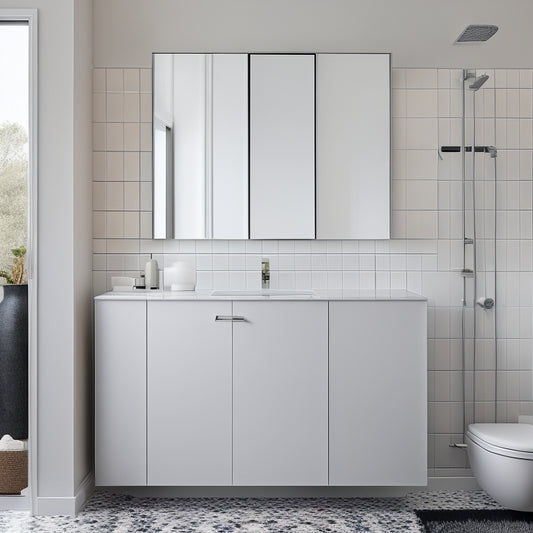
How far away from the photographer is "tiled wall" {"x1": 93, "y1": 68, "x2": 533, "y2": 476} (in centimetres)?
294

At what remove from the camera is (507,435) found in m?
2.62

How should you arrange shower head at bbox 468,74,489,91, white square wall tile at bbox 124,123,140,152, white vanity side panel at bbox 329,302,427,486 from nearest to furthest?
white vanity side panel at bbox 329,302,427,486 < shower head at bbox 468,74,489,91 < white square wall tile at bbox 124,123,140,152

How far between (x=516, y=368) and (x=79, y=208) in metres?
2.17

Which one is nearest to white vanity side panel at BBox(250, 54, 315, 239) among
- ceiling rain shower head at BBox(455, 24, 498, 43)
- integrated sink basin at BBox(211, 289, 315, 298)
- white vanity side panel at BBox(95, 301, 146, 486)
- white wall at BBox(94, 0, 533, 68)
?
white wall at BBox(94, 0, 533, 68)

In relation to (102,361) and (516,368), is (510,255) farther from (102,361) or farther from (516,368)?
(102,361)

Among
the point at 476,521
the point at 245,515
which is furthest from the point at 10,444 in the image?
the point at 476,521

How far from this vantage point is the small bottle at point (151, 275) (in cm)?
295

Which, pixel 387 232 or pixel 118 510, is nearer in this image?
pixel 118 510

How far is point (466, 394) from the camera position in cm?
297

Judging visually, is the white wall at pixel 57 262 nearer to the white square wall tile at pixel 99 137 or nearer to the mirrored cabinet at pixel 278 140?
the white square wall tile at pixel 99 137

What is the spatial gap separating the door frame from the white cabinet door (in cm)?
86

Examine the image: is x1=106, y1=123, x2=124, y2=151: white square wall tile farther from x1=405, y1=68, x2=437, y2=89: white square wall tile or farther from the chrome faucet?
x1=405, y1=68, x2=437, y2=89: white square wall tile

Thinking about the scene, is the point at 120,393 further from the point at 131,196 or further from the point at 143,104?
the point at 143,104

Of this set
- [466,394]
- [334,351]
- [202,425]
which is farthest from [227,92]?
[466,394]
